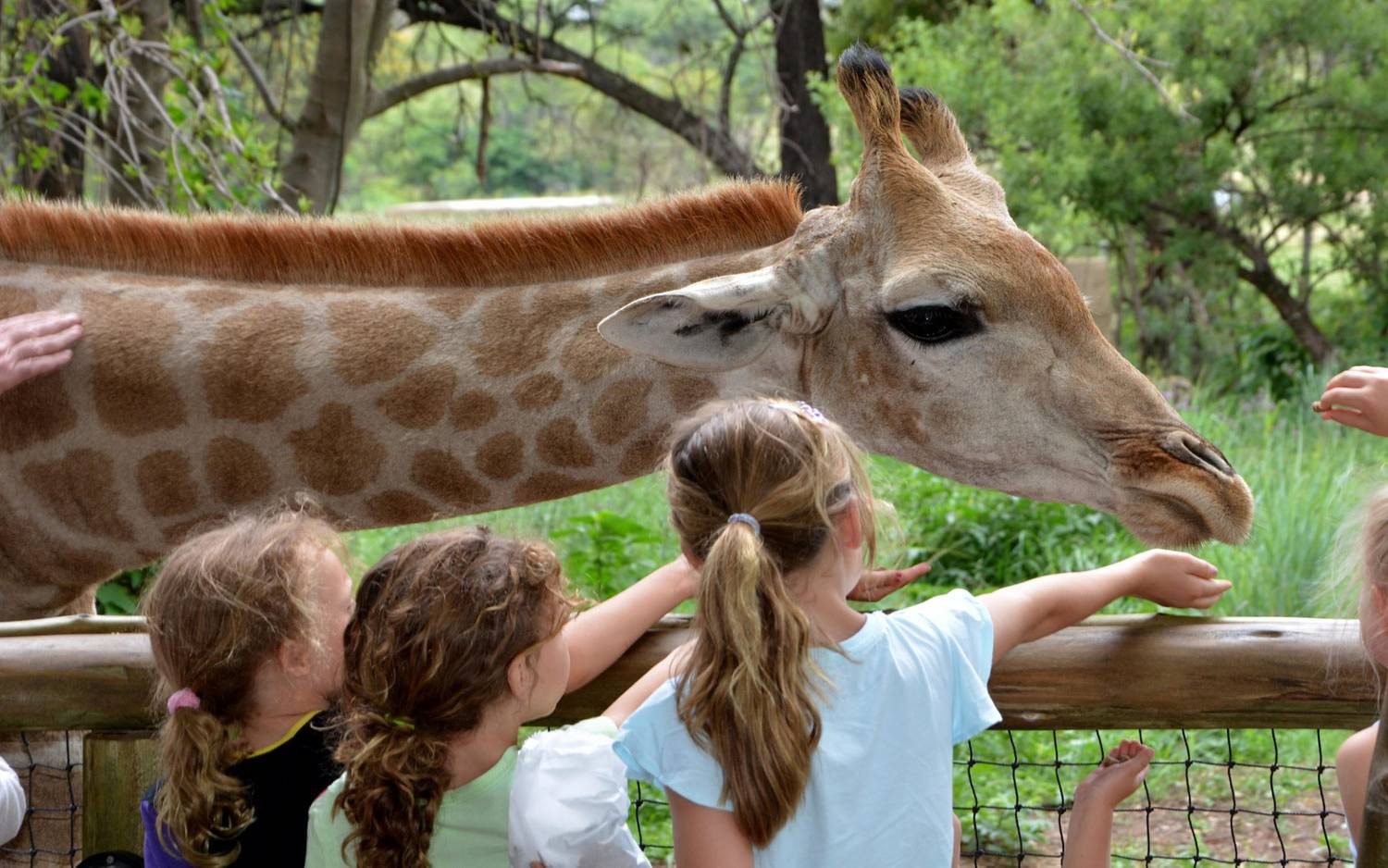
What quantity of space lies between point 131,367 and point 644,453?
51.0 inches

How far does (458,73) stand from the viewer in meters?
9.98

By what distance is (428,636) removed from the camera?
2057 millimetres

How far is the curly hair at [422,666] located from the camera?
2002 millimetres

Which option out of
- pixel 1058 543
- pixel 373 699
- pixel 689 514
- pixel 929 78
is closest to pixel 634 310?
pixel 689 514

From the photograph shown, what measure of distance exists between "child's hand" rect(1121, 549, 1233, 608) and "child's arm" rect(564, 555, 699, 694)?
774 millimetres

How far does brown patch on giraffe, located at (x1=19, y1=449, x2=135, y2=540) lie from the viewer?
3578 mm

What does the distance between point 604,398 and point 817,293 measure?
0.61 metres

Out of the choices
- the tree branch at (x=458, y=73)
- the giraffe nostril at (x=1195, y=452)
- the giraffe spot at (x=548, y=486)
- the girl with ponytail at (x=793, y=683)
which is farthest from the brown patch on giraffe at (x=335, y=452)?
the tree branch at (x=458, y=73)

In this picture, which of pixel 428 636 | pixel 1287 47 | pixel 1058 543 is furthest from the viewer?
pixel 1287 47

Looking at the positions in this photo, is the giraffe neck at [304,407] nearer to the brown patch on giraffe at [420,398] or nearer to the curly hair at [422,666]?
the brown patch on giraffe at [420,398]

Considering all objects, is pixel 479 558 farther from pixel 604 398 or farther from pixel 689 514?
pixel 604 398

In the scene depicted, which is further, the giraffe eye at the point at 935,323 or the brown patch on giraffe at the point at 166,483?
the brown patch on giraffe at the point at 166,483

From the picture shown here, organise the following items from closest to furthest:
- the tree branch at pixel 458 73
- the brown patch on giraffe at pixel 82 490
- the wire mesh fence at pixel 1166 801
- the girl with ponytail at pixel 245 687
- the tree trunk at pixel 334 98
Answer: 1. the girl with ponytail at pixel 245 687
2. the brown patch on giraffe at pixel 82 490
3. the wire mesh fence at pixel 1166 801
4. the tree trunk at pixel 334 98
5. the tree branch at pixel 458 73

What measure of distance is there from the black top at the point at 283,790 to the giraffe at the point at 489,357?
139 centimetres
